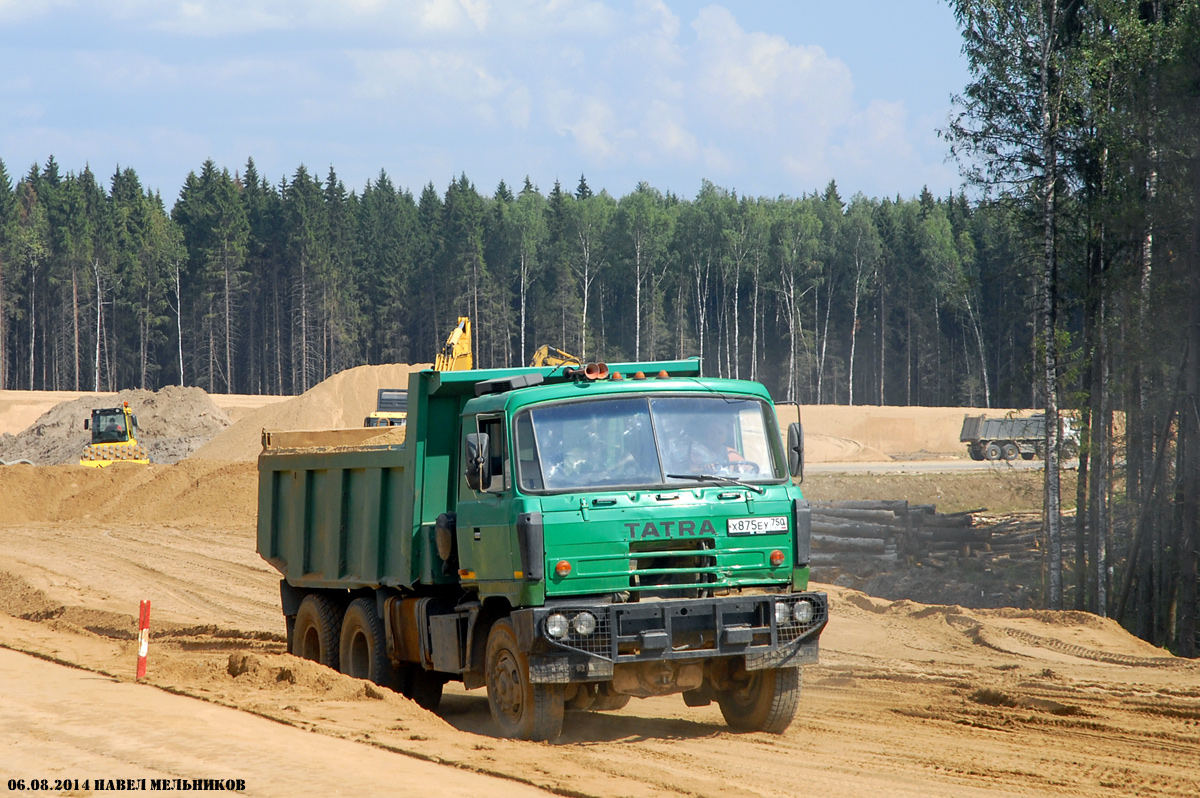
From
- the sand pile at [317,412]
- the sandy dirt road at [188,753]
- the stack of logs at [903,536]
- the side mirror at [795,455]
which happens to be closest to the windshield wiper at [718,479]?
the side mirror at [795,455]

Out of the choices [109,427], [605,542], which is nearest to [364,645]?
[605,542]

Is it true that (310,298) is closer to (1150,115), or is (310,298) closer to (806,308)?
(806,308)

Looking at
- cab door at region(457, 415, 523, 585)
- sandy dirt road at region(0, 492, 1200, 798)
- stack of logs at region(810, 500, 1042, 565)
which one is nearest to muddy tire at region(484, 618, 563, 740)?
sandy dirt road at region(0, 492, 1200, 798)

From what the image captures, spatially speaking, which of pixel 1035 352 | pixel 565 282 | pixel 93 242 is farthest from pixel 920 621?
pixel 93 242

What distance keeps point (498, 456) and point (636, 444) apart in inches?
41.7

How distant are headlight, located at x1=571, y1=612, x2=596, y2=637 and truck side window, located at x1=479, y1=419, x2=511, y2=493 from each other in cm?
113

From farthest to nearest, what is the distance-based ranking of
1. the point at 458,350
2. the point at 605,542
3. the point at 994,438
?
the point at 994,438
the point at 458,350
the point at 605,542

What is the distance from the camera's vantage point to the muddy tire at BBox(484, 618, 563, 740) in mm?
8523

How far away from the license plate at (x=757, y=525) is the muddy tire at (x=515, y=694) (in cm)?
177

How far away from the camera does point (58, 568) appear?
23.6 meters

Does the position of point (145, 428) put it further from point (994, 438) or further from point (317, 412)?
point (994, 438)

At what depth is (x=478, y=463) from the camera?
8.63m

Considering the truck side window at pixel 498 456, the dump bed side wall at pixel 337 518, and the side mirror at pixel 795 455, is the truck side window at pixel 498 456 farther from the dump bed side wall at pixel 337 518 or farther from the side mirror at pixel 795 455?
the side mirror at pixel 795 455

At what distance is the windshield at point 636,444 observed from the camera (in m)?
8.55
